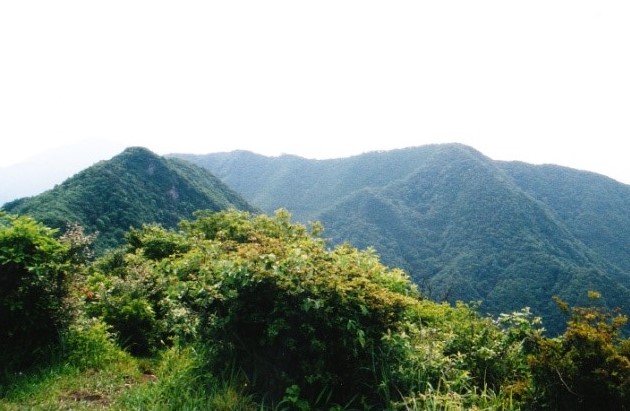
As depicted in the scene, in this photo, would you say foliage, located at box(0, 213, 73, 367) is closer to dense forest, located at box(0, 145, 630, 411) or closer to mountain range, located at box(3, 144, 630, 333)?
dense forest, located at box(0, 145, 630, 411)

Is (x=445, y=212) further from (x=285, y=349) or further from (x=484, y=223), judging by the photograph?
(x=285, y=349)

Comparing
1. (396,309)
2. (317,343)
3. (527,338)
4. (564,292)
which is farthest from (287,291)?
(564,292)

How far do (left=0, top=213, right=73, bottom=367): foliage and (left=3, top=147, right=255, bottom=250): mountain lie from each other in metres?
36.6

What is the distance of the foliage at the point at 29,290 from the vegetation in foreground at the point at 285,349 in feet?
0.05

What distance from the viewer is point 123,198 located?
63.8 meters

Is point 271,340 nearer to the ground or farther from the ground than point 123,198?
farther from the ground

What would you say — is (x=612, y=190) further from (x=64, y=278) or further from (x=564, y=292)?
(x=64, y=278)

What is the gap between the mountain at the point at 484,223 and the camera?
80.9 m

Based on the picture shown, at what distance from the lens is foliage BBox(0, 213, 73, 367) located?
518cm

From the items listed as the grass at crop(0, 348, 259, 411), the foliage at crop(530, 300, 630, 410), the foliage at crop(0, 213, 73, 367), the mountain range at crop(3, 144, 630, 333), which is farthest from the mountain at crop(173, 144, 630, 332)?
the foliage at crop(0, 213, 73, 367)

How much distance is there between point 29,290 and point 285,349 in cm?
319

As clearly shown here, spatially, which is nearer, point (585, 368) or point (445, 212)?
point (585, 368)

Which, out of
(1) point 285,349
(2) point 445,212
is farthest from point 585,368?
(2) point 445,212

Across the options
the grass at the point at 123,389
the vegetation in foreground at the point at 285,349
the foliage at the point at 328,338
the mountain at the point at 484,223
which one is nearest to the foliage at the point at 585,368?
the vegetation in foreground at the point at 285,349
